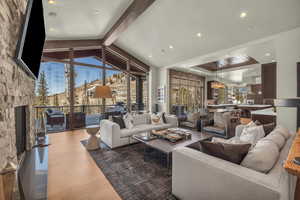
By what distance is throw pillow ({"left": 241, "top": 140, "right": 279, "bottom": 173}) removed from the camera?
118cm

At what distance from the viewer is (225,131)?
3.57 m

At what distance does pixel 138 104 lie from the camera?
7.58m

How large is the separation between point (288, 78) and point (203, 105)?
6977 millimetres

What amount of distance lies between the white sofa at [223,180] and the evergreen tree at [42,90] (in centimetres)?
511

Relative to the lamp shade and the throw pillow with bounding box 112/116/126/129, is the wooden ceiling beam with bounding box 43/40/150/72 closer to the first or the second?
the lamp shade

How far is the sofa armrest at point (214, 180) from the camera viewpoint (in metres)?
1.01

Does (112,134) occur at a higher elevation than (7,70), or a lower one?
lower

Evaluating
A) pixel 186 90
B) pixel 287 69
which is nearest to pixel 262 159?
pixel 287 69

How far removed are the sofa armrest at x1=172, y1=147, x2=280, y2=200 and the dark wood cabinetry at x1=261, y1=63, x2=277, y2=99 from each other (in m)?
5.92

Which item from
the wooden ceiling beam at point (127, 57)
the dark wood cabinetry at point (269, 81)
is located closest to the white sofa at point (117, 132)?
→ the wooden ceiling beam at point (127, 57)

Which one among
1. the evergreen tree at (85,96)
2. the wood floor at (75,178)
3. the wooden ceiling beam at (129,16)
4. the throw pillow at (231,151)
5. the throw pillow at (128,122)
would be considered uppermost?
the wooden ceiling beam at (129,16)

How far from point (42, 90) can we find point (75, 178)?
389 cm

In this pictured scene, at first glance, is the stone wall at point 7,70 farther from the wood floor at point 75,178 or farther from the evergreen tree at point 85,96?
the evergreen tree at point 85,96

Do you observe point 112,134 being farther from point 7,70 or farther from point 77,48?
point 77,48
